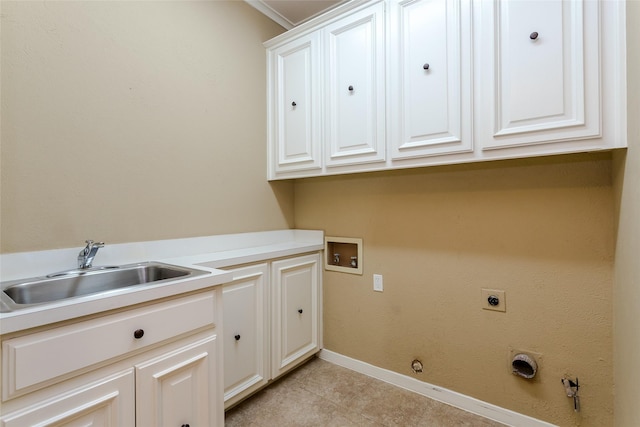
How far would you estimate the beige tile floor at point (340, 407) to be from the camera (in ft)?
5.15

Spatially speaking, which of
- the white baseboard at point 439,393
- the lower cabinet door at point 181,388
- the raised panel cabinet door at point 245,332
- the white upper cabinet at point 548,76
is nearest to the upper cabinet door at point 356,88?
the white upper cabinet at point 548,76

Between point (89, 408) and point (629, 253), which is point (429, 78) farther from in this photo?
point (89, 408)

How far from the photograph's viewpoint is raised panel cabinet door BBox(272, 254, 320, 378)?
1861 mm

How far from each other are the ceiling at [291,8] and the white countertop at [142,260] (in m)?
1.63

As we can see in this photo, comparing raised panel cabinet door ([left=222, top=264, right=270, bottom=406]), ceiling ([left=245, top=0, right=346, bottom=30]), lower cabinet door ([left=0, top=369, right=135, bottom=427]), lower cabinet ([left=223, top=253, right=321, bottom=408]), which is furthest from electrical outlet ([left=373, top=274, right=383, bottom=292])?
ceiling ([left=245, top=0, right=346, bottom=30])

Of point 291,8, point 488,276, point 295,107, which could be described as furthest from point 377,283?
point 291,8

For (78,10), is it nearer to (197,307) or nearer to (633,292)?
(197,307)

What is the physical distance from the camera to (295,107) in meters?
2.04

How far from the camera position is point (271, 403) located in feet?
5.65

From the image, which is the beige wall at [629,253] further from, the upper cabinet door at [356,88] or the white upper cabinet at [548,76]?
the upper cabinet door at [356,88]

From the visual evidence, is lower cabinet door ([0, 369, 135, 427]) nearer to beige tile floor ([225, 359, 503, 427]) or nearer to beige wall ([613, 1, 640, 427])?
beige tile floor ([225, 359, 503, 427])

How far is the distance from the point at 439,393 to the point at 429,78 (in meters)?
1.80

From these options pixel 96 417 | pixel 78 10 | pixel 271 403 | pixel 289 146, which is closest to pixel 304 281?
pixel 271 403

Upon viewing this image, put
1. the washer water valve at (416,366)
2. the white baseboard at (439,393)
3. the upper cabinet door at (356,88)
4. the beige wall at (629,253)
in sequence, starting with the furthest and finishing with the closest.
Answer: the washer water valve at (416,366)
the upper cabinet door at (356,88)
the white baseboard at (439,393)
the beige wall at (629,253)
